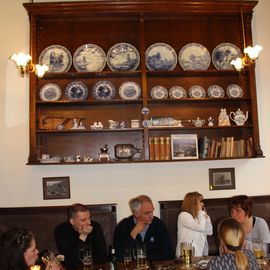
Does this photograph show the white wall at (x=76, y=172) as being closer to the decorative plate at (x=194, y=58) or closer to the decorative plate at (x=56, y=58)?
the decorative plate at (x=56, y=58)

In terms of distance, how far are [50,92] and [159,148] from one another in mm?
1390

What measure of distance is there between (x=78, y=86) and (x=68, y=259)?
2.05 metres

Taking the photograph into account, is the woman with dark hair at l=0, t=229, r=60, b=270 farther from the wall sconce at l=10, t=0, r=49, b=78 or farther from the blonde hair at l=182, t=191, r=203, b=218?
the wall sconce at l=10, t=0, r=49, b=78

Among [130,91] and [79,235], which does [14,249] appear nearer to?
[79,235]

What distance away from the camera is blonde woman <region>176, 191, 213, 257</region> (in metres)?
3.51

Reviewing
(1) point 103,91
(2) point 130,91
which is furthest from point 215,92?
(1) point 103,91

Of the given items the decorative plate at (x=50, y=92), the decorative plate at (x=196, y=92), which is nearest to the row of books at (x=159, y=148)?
the decorative plate at (x=196, y=92)

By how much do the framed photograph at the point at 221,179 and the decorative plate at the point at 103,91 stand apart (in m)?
1.47

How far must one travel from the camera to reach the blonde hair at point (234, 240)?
83.6 inches

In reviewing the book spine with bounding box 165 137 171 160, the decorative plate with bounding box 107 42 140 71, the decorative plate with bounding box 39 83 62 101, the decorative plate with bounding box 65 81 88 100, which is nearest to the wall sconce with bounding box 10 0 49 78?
the decorative plate with bounding box 39 83 62 101

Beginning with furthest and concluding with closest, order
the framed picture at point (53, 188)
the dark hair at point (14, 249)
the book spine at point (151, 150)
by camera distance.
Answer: the framed picture at point (53, 188) → the book spine at point (151, 150) → the dark hair at point (14, 249)

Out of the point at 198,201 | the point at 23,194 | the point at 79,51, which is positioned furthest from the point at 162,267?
the point at 79,51

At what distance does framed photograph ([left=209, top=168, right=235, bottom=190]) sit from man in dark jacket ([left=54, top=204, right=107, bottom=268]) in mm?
1710

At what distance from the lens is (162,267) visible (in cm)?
259
